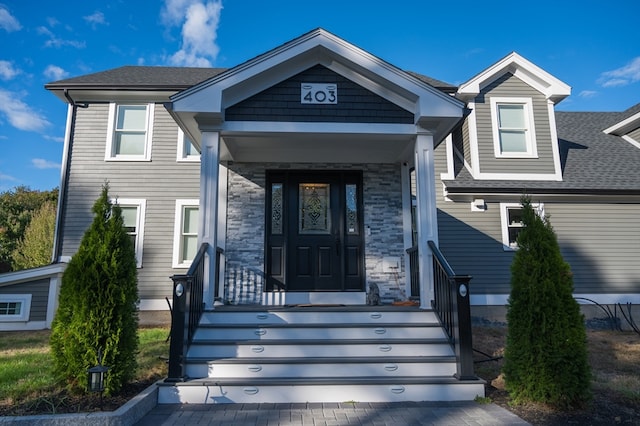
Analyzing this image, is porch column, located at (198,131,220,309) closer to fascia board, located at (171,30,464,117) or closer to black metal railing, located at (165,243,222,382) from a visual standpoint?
black metal railing, located at (165,243,222,382)

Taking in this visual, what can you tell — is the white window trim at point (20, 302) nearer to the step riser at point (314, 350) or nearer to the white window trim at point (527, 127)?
the step riser at point (314, 350)

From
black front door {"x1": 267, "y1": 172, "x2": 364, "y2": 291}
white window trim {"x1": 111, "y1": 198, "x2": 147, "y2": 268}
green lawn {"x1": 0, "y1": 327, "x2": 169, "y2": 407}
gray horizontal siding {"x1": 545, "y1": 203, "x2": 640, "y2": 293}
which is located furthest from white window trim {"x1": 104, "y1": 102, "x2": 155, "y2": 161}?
gray horizontal siding {"x1": 545, "y1": 203, "x2": 640, "y2": 293}

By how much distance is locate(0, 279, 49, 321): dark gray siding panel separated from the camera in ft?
26.1

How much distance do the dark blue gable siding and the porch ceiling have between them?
0.23 m

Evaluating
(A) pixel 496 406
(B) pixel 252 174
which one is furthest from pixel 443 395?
(B) pixel 252 174

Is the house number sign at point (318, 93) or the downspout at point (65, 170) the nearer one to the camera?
the house number sign at point (318, 93)

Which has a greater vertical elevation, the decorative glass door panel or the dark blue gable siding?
the dark blue gable siding

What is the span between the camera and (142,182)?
29.9ft

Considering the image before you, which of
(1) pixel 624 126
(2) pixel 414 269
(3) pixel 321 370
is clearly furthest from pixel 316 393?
(1) pixel 624 126

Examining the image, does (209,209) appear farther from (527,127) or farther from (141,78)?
(527,127)

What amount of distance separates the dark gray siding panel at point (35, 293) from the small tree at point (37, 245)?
11.4 meters

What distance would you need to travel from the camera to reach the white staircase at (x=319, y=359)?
381 cm

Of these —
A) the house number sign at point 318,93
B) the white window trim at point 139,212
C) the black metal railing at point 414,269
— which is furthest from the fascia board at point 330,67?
the white window trim at point 139,212

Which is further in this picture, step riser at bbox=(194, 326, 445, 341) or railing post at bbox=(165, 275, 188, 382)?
step riser at bbox=(194, 326, 445, 341)
